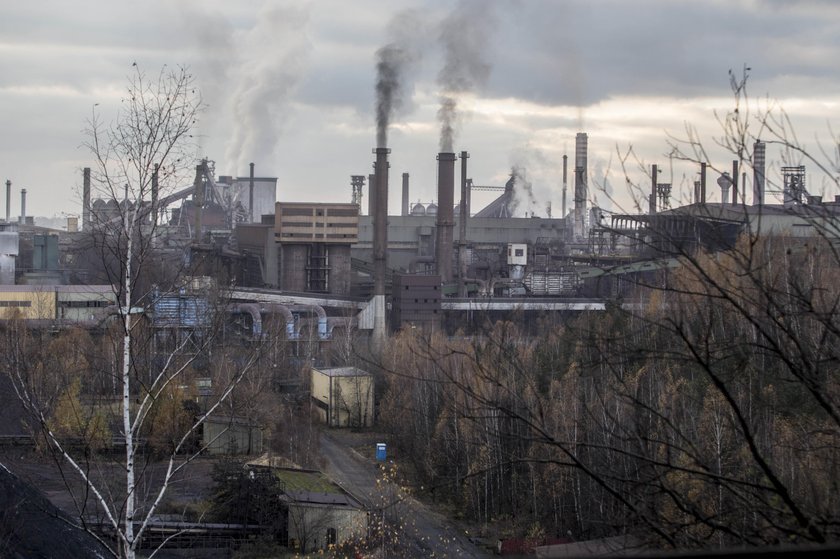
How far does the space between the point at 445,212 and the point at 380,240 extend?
7.67 feet

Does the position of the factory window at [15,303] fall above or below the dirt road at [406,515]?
above

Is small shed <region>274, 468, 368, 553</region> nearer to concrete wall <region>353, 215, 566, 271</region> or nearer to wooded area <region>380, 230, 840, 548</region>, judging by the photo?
wooded area <region>380, 230, 840, 548</region>

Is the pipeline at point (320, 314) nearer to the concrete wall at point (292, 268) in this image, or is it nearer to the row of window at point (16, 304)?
the concrete wall at point (292, 268)

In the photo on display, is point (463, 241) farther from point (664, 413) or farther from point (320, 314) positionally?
point (664, 413)

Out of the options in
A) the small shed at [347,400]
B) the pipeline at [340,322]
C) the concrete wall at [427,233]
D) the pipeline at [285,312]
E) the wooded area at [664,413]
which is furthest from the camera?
the concrete wall at [427,233]

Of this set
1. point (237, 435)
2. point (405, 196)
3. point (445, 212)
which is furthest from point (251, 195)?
point (237, 435)

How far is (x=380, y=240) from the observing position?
23.1 m

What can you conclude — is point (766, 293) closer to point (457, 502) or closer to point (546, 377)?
point (457, 502)

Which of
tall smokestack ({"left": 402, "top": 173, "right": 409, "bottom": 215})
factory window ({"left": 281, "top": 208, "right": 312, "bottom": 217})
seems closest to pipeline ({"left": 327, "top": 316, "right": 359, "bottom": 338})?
factory window ({"left": 281, "top": 208, "right": 312, "bottom": 217})

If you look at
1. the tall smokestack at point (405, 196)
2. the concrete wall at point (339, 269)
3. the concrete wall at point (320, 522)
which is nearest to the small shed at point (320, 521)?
the concrete wall at point (320, 522)

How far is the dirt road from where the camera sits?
8.45m

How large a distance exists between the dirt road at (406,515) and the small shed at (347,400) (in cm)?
270

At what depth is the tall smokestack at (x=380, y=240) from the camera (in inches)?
869

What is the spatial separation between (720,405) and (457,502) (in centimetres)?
417
